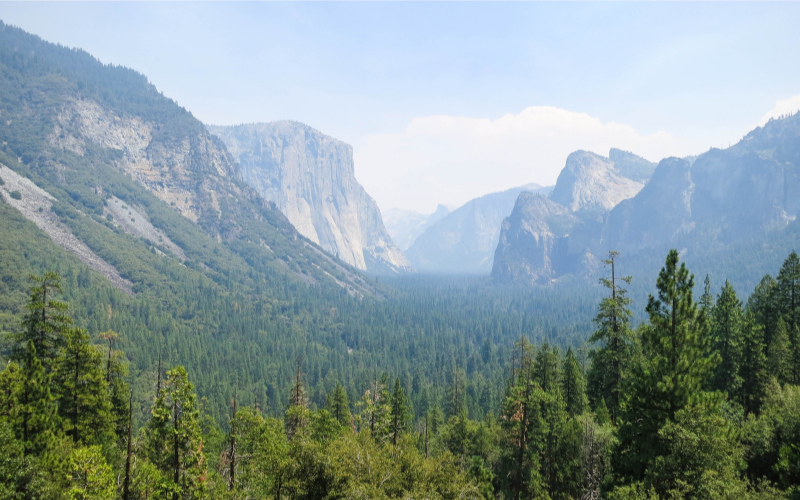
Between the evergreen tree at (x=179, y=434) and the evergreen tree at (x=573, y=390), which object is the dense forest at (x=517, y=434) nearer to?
the evergreen tree at (x=179, y=434)

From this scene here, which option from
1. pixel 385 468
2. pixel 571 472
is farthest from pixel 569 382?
pixel 385 468

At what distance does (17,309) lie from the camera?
355 ft

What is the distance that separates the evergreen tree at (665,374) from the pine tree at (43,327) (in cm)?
3698

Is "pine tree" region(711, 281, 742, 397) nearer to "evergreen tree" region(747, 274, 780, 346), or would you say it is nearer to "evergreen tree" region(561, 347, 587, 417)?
"evergreen tree" region(747, 274, 780, 346)

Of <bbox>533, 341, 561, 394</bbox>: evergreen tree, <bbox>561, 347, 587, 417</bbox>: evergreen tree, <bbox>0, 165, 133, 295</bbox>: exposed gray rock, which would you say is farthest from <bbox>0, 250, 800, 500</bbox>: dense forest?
<bbox>0, 165, 133, 295</bbox>: exposed gray rock

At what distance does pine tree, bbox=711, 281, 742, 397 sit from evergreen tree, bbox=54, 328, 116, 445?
48.7m

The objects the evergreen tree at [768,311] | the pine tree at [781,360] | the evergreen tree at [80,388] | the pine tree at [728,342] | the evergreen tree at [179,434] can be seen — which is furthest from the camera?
the evergreen tree at [768,311]

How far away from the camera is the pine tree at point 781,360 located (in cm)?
3500

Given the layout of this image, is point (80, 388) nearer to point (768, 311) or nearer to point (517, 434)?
point (517, 434)

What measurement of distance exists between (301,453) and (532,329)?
17781 cm

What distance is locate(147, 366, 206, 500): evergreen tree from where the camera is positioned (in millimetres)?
23234

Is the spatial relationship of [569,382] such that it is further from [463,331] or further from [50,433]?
[463,331]

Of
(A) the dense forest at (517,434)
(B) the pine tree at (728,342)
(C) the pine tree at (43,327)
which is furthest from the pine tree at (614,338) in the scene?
(C) the pine tree at (43,327)

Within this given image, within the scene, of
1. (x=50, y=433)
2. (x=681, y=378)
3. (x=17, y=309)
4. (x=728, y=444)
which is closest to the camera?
(x=728, y=444)
